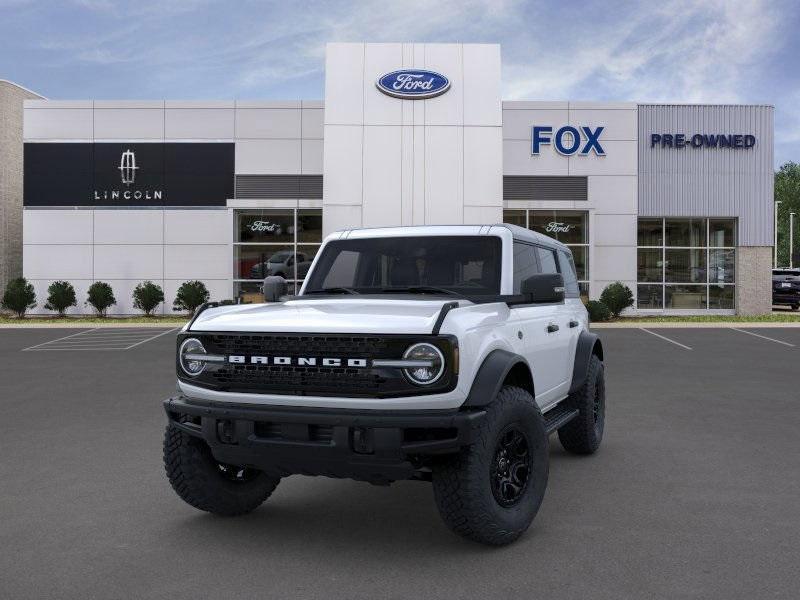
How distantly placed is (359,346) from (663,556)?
2.03 m

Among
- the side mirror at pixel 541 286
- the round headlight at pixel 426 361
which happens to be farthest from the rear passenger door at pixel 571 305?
the round headlight at pixel 426 361

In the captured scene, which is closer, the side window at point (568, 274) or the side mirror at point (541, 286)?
the side mirror at point (541, 286)

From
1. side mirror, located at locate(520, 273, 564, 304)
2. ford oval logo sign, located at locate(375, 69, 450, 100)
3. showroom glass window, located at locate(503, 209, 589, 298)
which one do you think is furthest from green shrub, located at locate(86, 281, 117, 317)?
side mirror, located at locate(520, 273, 564, 304)

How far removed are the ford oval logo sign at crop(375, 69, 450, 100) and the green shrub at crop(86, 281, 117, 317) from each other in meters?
12.0

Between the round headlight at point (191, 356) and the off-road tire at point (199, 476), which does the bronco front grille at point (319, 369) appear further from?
the off-road tire at point (199, 476)

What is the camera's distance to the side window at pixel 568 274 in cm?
675

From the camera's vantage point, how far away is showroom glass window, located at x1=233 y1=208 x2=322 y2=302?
28.2 m

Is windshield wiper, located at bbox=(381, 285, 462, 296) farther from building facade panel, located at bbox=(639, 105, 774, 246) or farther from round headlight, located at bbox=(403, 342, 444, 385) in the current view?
building facade panel, located at bbox=(639, 105, 774, 246)

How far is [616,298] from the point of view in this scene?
2673cm

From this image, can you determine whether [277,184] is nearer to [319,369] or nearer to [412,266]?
[412,266]

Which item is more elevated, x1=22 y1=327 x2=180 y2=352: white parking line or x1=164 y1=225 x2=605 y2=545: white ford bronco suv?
x1=164 y1=225 x2=605 y2=545: white ford bronco suv

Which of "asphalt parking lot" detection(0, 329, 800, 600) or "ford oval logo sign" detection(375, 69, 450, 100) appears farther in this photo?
"ford oval logo sign" detection(375, 69, 450, 100)

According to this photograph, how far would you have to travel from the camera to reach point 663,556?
4.27 metres

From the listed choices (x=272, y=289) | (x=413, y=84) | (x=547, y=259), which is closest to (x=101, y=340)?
(x=413, y=84)
